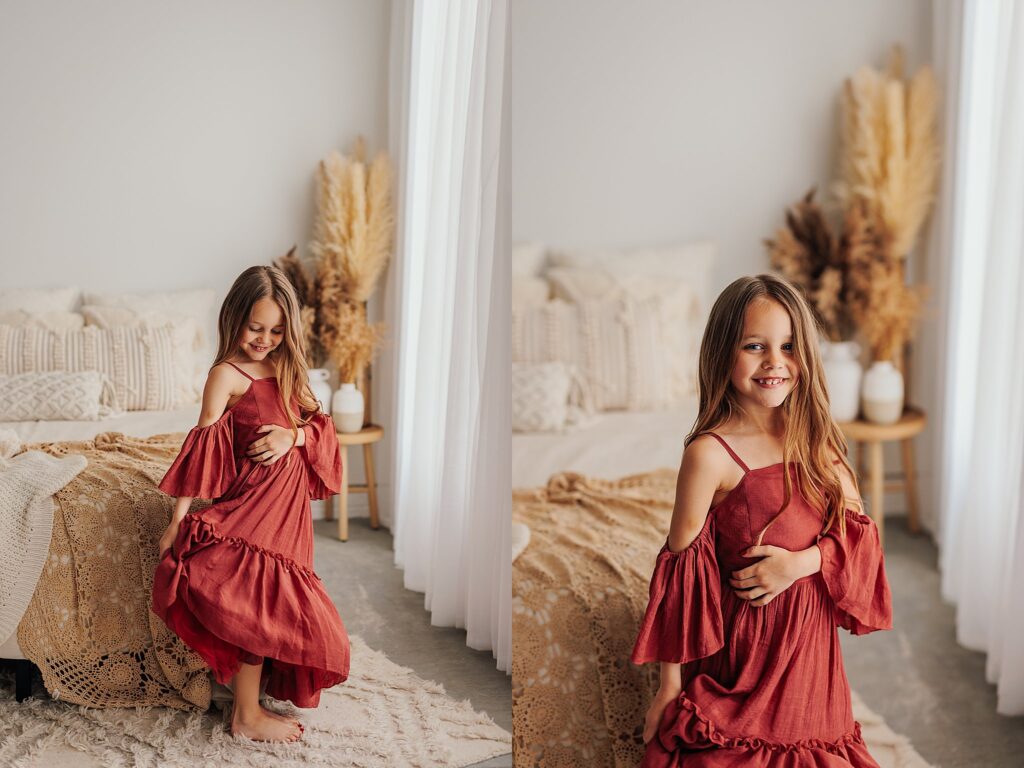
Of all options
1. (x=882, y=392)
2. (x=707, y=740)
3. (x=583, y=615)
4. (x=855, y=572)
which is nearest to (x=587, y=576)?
(x=583, y=615)

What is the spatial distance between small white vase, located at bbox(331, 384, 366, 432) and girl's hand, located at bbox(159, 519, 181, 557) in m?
0.32

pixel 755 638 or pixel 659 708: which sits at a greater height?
pixel 755 638

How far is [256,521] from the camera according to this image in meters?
1.62

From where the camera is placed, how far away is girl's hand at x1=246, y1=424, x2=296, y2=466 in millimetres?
1610

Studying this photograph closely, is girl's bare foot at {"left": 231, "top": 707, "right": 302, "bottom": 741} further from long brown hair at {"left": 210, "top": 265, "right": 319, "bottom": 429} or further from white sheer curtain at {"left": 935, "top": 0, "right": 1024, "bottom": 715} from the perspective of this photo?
white sheer curtain at {"left": 935, "top": 0, "right": 1024, "bottom": 715}

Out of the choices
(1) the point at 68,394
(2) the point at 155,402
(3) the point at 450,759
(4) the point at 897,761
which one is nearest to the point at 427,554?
(3) the point at 450,759

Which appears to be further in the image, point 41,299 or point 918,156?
point 918,156

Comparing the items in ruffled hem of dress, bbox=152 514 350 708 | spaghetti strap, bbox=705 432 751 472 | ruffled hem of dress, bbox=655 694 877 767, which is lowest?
ruffled hem of dress, bbox=655 694 877 767

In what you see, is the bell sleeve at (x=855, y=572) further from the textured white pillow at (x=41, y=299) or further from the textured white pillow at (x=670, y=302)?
the textured white pillow at (x=41, y=299)

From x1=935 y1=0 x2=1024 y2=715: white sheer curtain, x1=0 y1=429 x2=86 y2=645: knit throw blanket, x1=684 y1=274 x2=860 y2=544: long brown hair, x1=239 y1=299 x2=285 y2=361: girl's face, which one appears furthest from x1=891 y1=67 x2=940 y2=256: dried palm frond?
x1=0 y1=429 x2=86 y2=645: knit throw blanket

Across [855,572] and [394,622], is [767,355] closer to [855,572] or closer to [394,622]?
[855,572]

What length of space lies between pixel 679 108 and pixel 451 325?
61 cm

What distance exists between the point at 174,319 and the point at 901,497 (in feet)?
4.84

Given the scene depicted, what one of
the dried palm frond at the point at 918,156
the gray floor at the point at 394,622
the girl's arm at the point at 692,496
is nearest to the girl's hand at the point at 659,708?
the girl's arm at the point at 692,496
